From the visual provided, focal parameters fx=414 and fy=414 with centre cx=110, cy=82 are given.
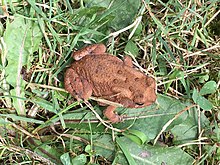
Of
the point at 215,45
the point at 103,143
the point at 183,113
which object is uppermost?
the point at 215,45

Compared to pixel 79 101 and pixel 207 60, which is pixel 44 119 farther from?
pixel 207 60

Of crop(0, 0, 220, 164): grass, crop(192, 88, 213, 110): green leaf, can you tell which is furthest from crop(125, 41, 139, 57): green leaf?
crop(192, 88, 213, 110): green leaf

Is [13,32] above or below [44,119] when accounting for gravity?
above

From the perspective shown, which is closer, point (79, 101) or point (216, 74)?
point (79, 101)

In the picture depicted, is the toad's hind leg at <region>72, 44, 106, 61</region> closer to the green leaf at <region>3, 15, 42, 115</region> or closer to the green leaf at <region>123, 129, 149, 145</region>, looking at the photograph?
the green leaf at <region>3, 15, 42, 115</region>

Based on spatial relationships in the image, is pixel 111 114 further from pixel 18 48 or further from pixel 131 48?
pixel 18 48

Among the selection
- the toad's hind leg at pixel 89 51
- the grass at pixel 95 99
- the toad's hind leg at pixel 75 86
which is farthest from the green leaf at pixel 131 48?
the toad's hind leg at pixel 75 86

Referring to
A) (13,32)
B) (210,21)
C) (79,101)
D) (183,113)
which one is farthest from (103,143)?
(210,21)
